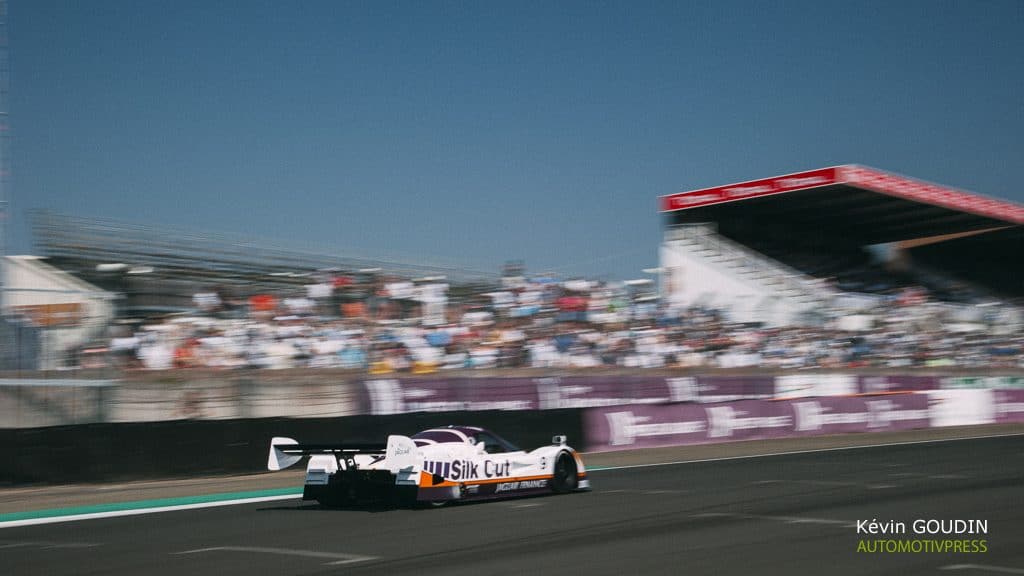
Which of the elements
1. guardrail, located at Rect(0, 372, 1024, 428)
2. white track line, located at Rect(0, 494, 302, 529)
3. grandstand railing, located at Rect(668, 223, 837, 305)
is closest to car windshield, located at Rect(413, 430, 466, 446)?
white track line, located at Rect(0, 494, 302, 529)

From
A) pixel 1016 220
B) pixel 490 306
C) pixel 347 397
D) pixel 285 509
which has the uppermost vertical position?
pixel 1016 220

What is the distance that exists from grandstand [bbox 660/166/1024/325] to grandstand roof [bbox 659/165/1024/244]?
0.14ft

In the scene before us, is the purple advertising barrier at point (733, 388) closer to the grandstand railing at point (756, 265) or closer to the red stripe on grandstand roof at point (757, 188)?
the grandstand railing at point (756, 265)

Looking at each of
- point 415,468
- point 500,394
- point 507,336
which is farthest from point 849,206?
point 415,468

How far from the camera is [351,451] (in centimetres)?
1221

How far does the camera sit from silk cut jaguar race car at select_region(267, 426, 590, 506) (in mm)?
12125

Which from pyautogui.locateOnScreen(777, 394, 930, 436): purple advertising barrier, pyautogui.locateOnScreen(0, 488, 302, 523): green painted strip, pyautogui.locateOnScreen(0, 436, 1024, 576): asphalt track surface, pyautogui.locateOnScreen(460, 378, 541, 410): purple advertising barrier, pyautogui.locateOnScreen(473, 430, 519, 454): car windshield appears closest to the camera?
pyautogui.locateOnScreen(0, 436, 1024, 576): asphalt track surface

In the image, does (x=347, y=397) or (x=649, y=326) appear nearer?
(x=347, y=397)

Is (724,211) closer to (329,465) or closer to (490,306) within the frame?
(490,306)

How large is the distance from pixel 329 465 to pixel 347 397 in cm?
789

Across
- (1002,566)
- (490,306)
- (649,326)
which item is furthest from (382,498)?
(649,326)

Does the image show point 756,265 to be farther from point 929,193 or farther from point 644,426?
point 644,426

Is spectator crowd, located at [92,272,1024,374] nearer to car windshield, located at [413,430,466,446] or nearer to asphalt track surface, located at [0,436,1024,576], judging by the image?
asphalt track surface, located at [0,436,1024,576]

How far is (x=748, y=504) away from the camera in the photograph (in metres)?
12.3
